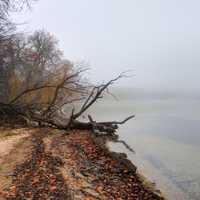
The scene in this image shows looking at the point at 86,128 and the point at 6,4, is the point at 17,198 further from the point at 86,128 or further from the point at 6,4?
the point at 86,128

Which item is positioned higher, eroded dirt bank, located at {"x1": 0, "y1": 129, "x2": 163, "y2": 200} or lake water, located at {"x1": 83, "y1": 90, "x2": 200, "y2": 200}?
eroded dirt bank, located at {"x1": 0, "y1": 129, "x2": 163, "y2": 200}

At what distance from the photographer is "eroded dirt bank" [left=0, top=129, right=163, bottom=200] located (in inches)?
321

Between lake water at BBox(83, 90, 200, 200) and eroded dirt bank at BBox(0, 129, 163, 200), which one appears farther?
lake water at BBox(83, 90, 200, 200)

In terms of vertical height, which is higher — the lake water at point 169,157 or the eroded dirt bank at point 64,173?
the eroded dirt bank at point 64,173

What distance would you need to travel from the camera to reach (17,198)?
7.52 meters

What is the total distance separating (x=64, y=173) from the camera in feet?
31.5

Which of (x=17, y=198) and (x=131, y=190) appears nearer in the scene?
(x=17, y=198)

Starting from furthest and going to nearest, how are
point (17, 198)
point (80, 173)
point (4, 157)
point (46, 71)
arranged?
1. point (46, 71)
2. point (4, 157)
3. point (80, 173)
4. point (17, 198)

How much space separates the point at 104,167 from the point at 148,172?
223 inches

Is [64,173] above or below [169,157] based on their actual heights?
above

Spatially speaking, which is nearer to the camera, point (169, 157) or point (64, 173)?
point (64, 173)

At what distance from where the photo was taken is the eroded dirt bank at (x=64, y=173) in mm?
8159

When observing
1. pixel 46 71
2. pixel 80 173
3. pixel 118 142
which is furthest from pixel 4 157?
pixel 46 71

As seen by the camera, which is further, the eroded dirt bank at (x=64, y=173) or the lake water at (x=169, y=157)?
the lake water at (x=169, y=157)
